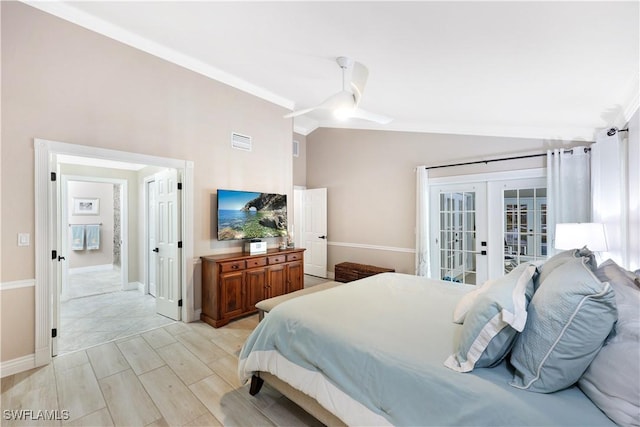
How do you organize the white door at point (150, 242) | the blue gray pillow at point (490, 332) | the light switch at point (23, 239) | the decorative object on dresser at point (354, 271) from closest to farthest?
1. the blue gray pillow at point (490, 332)
2. the light switch at point (23, 239)
3. the white door at point (150, 242)
4. the decorative object on dresser at point (354, 271)

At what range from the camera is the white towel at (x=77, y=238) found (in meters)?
6.77

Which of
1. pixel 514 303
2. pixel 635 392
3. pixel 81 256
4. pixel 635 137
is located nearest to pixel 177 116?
pixel 514 303

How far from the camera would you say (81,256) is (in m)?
6.87

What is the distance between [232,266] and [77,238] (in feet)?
19.0

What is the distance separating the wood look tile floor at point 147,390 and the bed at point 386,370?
22 cm

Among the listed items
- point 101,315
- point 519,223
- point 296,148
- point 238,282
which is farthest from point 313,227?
point 101,315

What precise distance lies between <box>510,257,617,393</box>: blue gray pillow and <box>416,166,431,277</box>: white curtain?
3.39 meters

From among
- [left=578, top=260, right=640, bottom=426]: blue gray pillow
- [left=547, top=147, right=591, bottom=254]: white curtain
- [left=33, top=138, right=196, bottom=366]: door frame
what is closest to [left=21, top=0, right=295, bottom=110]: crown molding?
[left=33, top=138, right=196, bottom=366]: door frame

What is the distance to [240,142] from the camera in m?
4.29

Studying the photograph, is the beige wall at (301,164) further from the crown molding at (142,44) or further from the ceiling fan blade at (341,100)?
the ceiling fan blade at (341,100)

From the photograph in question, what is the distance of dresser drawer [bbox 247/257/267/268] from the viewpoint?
3.82 metres

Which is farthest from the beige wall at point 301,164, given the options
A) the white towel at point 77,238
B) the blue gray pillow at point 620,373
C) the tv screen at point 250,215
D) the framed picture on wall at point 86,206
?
the blue gray pillow at point 620,373

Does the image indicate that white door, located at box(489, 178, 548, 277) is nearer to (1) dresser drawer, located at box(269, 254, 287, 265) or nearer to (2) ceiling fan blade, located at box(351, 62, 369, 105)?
(2) ceiling fan blade, located at box(351, 62, 369, 105)

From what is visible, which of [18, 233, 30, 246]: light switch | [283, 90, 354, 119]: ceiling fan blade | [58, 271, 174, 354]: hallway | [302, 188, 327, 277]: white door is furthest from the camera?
[302, 188, 327, 277]: white door
